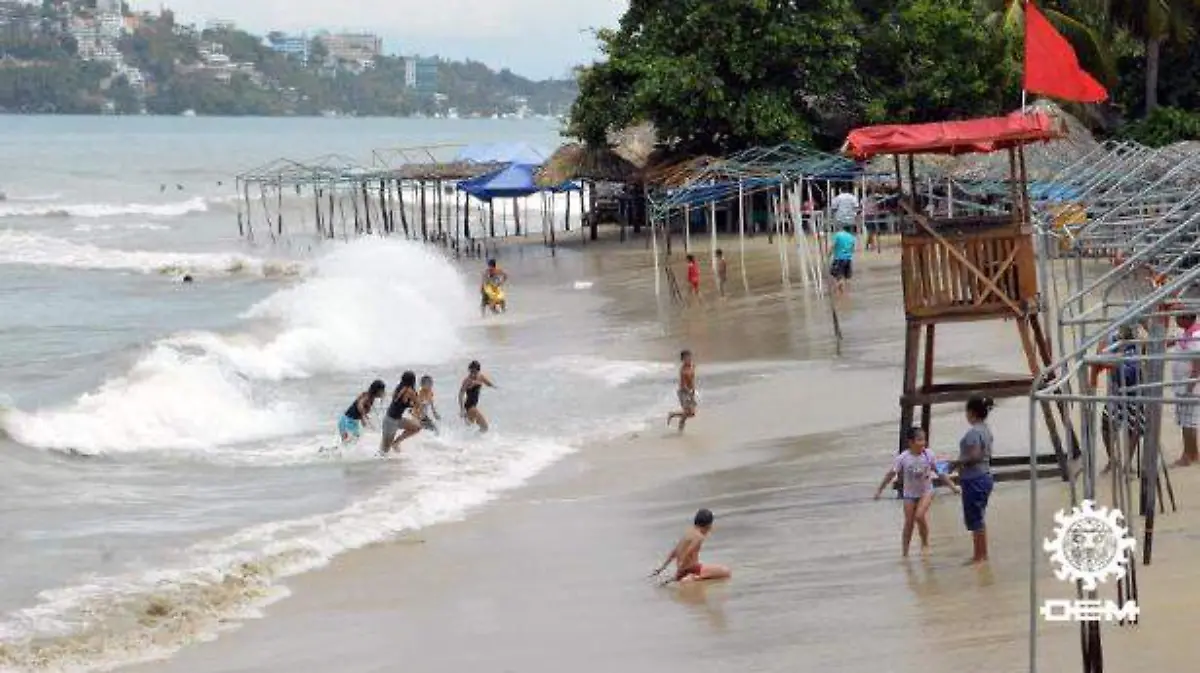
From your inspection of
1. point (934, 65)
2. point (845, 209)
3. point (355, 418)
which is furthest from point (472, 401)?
point (934, 65)

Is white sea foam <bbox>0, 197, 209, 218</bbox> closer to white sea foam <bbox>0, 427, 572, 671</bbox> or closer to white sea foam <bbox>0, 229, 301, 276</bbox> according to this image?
white sea foam <bbox>0, 229, 301, 276</bbox>

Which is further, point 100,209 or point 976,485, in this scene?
point 100,209

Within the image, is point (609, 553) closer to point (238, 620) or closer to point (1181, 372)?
point (238, 620)

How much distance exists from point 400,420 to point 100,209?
177 ft

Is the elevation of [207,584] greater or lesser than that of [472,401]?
lesser

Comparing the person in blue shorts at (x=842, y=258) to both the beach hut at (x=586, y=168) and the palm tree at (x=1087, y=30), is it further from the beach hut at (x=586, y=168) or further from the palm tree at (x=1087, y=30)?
the beach hut at (x=586, y=168)

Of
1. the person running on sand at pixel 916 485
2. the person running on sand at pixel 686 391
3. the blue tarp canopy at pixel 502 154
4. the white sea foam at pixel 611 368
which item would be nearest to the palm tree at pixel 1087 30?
the blue tarp canopy at pixel 502 154

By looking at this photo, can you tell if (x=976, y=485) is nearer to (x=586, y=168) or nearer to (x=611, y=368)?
(x=611, y=368)

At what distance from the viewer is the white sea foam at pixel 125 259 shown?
142ft

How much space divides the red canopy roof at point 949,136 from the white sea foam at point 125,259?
97.0ft

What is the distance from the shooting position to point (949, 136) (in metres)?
13.3

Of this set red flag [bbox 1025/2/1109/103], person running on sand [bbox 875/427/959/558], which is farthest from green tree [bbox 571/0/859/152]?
person running on sand [bbox 875/427/959/558]

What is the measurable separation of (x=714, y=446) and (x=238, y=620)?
6561mm

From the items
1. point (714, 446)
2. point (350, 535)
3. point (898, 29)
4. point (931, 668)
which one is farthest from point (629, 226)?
point (931, 668)
